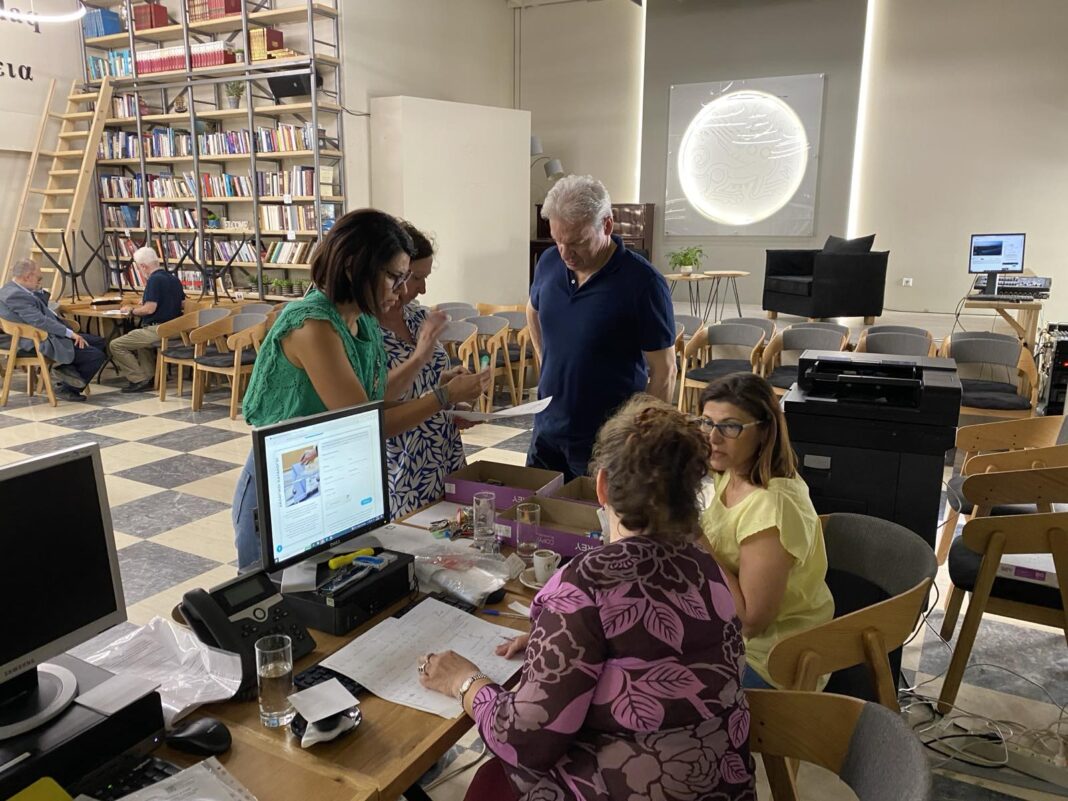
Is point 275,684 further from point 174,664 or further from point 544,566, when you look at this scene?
point 544,566

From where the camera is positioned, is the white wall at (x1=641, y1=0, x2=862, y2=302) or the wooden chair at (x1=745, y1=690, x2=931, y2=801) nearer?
the wooden chair at (x1=745, y1=690, x2=931, y2=801)

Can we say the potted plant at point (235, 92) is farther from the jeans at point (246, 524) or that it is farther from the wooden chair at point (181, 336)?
the jeans at point (246, 524)

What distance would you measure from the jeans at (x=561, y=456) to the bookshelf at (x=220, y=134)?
581 cm

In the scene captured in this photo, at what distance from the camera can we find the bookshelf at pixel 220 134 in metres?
7.81

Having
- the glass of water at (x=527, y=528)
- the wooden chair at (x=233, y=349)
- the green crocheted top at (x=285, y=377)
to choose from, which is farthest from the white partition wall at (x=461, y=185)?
the glass of water at (x=527, y=528)

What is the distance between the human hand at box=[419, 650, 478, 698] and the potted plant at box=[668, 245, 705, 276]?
26.7 ft

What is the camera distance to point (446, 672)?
1386 millimetres

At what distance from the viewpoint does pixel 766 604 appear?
5.92 ft

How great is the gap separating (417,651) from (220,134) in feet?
27.0

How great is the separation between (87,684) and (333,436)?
2.00 ft

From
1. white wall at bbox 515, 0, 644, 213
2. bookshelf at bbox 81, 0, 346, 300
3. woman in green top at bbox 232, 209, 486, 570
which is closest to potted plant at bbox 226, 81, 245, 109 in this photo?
bookshelf at bbox 81, 0, 346, 300

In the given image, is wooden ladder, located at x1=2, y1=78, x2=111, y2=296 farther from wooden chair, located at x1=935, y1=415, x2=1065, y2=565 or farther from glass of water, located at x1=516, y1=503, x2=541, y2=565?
wooden chair, located at x1=935, y1=415, x2=1065, y2=565

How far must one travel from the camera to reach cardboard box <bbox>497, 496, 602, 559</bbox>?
1.92 meters

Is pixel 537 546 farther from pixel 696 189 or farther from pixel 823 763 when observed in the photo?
pixel 696 189
